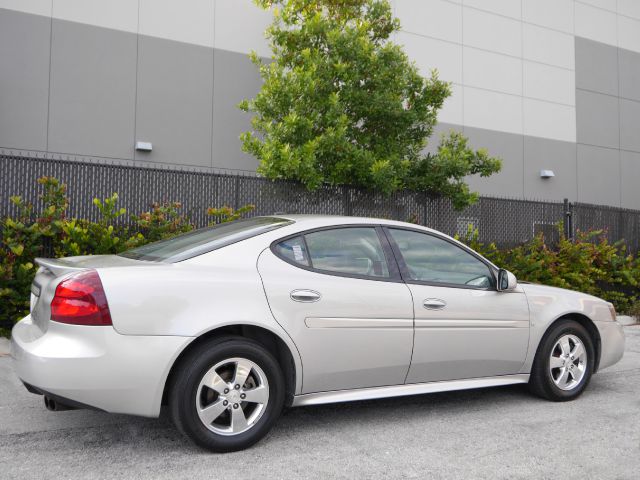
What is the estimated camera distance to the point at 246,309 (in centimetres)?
375

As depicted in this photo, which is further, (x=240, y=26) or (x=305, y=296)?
(x=240, y=26)

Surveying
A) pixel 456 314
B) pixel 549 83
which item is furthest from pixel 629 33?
pixel 456 314

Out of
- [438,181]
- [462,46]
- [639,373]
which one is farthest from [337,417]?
[462,46]

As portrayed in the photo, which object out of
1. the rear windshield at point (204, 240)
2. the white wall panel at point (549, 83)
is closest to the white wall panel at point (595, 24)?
the white wall panel at point (549, 83)

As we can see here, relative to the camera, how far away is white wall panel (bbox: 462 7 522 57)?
15797mm

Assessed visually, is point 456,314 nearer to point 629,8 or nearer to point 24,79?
point 24,79

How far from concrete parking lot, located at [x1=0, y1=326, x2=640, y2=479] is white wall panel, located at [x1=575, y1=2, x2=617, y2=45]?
15.7 metres

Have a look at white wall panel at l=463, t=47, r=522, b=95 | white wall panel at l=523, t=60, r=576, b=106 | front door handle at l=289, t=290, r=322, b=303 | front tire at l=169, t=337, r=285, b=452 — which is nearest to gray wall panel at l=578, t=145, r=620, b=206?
white wall panel at l=523, t=60, r=576, b=106

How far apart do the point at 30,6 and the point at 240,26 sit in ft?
12.9

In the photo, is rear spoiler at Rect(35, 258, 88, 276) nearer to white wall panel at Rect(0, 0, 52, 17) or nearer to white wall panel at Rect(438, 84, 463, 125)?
white wall panel at Rect(0, 0, 52, 17)

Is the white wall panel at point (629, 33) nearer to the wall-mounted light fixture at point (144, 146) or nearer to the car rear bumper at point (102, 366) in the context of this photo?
the wall-mounted light fixture at point (144, 146)

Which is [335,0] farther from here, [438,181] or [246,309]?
[246,309]

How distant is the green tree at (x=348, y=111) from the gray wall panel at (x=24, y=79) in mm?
3861

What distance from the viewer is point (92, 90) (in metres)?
11.5
